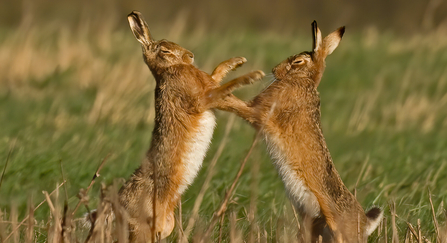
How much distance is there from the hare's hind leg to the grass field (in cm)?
40

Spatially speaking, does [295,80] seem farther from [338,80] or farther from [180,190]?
[338,80]

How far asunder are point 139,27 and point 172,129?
913 mm

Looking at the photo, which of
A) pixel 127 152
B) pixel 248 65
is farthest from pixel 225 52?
pixel 127 152

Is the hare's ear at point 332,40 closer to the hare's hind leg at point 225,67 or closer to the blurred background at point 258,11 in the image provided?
the hare's hind leg at point 225,67

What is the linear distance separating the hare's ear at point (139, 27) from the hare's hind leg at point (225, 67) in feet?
1.88

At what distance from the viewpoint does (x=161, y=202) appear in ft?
14.6

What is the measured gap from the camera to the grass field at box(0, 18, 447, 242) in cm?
561

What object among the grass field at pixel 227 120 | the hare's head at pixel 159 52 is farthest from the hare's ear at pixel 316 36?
the hare's head at pixel 159 52

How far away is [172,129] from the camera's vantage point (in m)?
4.72

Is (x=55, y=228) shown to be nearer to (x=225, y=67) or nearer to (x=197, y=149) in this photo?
(x=197, y=149)

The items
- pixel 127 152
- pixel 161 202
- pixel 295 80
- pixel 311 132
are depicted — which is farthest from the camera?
→ pixel 127 152

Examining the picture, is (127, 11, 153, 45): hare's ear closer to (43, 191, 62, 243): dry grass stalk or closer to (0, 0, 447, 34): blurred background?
(43, 191, 62, 243): dry grass stalk

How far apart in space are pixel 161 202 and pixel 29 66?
8.10 m

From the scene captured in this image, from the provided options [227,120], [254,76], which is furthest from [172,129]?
[227,120]
